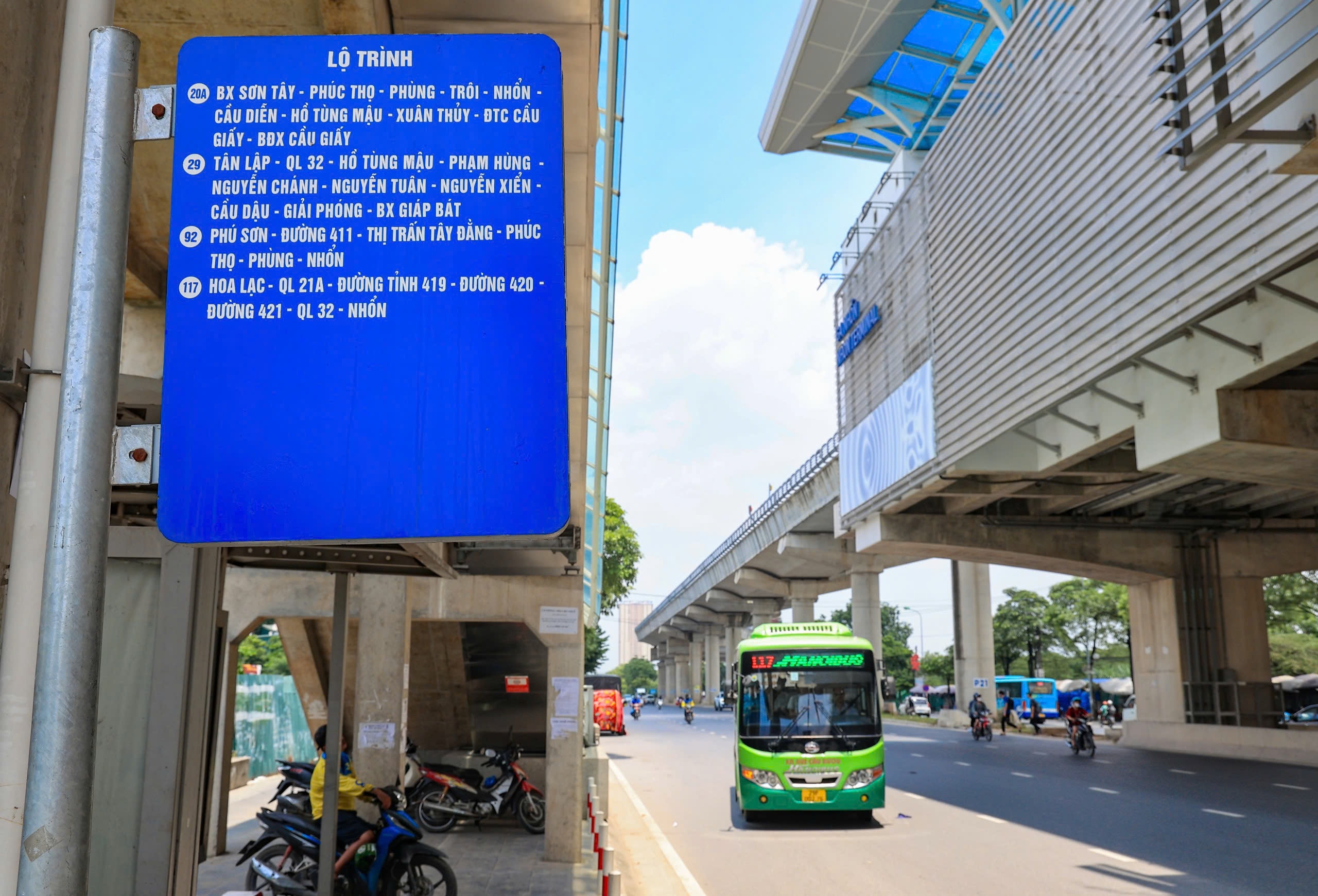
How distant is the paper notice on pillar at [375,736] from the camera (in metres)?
12.8

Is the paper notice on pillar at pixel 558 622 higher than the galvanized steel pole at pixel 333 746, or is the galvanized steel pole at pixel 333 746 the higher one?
the paper notice on pillar at pixel 558 622

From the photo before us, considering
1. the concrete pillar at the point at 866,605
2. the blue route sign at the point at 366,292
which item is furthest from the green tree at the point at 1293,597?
the blue route sign at the point at 366,292

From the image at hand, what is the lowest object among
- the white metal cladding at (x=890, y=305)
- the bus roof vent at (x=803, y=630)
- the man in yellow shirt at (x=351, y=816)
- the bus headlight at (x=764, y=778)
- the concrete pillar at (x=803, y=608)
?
the bus headlight at (x=764, y=778)

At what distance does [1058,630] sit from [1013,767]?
52259mm

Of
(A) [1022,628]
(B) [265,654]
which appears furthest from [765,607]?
(B) [265,654]

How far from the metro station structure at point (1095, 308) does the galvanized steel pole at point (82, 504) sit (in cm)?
817

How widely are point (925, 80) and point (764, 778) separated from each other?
26.5m

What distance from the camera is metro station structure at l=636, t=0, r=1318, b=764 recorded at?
13.5 metres

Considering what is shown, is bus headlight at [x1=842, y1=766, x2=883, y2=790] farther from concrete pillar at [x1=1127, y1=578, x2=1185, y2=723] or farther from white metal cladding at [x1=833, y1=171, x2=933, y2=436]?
concrete pillar at [x1=1127, y1=578, x2=1185, y2=723]

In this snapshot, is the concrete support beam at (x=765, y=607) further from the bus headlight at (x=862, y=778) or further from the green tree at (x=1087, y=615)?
the bus headlight at (x=862, y=778)

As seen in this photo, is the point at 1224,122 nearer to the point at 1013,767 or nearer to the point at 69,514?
the point at 69,514

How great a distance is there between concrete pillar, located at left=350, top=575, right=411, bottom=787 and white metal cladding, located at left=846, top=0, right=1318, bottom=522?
1113 cm

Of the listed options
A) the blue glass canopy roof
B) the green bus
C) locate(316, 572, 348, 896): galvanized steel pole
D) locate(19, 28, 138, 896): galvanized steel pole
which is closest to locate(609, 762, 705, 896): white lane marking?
the green bus

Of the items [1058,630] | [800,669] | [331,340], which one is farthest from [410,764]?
[1058,630]
